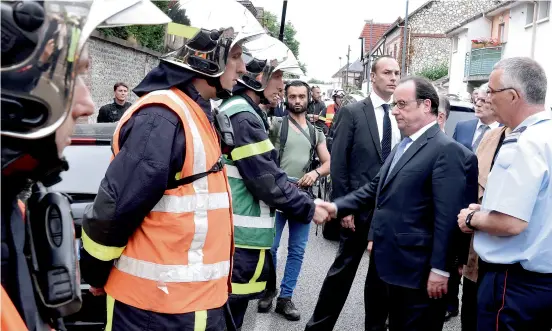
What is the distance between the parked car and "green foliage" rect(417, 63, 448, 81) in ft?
145

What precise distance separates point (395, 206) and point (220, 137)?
126cm

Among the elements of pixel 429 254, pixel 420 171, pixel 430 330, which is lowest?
pixel 430 330

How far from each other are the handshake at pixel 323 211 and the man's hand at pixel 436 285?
76 centimetres

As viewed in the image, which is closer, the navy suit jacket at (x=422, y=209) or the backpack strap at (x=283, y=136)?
the navy suit jacket at (x=422, y=209)

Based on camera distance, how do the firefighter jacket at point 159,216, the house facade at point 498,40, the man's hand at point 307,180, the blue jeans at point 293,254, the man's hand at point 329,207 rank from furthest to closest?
the house facade at point 498,40
the man's hand at point 307,180
the blue jeans at point 293,254
the man's hand at point 329,207
the firefighter jacket at point 159,216

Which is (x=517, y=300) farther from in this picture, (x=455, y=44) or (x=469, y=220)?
(x=455, y=44)

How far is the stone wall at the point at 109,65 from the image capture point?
12.4 m

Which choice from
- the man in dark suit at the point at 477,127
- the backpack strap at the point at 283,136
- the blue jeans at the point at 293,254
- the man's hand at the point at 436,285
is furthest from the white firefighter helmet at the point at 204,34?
the man in dark suit at the point at 477,127

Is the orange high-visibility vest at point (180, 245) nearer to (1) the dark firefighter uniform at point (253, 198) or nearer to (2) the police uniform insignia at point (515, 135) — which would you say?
(1) the dark firefighter uniform at point (253, 198)

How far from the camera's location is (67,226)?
4.86 feet

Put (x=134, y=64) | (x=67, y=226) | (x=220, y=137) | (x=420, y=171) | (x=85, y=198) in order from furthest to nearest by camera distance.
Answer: (x=134, y=64), (x=85, y=198), (x=420, y=171), (x=220, y=137), (x=67, y=226)

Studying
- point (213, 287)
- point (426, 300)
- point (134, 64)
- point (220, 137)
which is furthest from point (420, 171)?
point (134, 64)

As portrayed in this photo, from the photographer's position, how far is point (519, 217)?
9.32ft

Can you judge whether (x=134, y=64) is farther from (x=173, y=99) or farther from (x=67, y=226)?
(x=67, y=226)
